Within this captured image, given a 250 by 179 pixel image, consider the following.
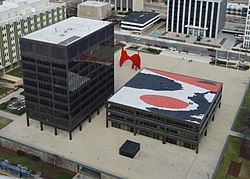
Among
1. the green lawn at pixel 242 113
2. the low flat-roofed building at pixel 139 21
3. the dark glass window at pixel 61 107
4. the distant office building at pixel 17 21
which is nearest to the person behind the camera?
the dark glass window at pixel 61 107

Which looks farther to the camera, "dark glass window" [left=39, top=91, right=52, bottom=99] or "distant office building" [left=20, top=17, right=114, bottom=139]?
"dark glass window" [left=39, top=91, right=52, bottom=99]

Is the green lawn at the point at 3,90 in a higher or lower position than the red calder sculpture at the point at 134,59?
lower

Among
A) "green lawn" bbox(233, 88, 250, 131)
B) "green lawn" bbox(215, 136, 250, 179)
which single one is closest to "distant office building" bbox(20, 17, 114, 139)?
"green lawn" bbox(215, 136, 250, 179)

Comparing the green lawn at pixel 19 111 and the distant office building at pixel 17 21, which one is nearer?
the green lawn at pixel 19 111

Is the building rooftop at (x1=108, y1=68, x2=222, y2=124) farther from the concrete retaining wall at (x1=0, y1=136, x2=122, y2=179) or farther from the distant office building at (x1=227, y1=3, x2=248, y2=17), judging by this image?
the distant office building at (x1=227, y1=3, x2=248, y2=17)

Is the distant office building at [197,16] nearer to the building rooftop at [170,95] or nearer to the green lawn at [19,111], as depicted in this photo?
the building rooftop at [170,95]

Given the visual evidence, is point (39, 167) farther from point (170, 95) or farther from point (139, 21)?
point (139, 21)

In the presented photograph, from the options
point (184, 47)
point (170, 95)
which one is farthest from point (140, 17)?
point (170, 95)

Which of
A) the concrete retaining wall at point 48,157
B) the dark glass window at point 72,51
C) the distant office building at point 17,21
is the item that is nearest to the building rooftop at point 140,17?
the distant office building at point 17,21
